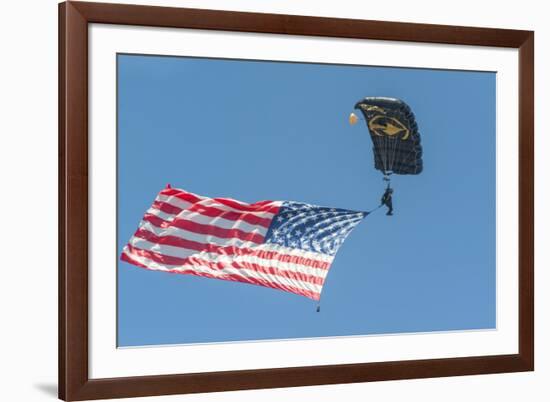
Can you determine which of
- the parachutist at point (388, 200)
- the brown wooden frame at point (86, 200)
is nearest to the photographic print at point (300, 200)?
the parachutist at point (388, 200)

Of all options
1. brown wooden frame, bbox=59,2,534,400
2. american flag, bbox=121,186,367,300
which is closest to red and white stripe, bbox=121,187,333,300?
american flag, bbox=121,186,367,300

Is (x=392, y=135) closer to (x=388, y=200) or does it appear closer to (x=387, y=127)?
(x=387, y=127)

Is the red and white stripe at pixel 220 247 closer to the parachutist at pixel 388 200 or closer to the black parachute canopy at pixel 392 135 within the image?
the parachutist at pixel 388 200

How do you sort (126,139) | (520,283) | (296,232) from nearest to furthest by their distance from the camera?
(126,139) → (296,232) → (520,283)

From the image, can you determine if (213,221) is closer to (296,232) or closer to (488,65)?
(296,232)

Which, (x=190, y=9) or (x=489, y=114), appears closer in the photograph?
(x=190, y=9)

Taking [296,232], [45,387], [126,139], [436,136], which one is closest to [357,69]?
[436,136]

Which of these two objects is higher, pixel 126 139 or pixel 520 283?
pixel 126 139

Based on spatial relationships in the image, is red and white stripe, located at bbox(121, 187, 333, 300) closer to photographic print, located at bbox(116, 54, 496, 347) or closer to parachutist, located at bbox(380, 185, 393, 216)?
photographic print, located at bbox(116, 54, 496, 347)
